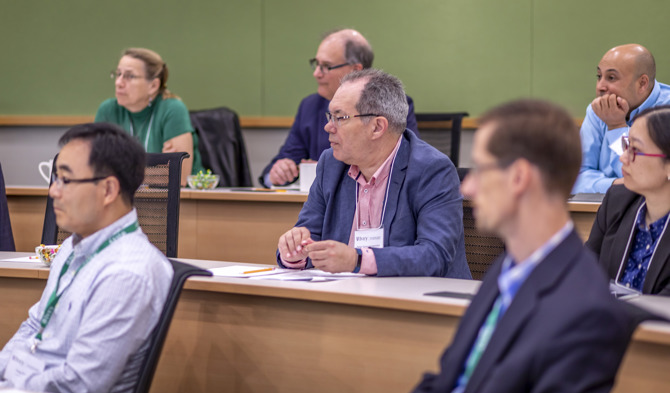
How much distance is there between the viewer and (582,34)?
5109 mm

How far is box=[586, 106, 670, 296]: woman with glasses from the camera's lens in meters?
2.08

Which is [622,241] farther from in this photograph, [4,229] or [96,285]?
[4,229]

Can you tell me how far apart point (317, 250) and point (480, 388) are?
3.23 feet

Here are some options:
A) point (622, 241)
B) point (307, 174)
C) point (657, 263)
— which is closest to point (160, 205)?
point (307, 174)

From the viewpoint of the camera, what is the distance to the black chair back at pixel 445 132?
4719mm

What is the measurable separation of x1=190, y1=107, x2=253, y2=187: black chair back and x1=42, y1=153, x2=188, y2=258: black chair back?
1989 mm

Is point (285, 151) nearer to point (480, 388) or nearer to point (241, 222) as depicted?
point (241, 222)

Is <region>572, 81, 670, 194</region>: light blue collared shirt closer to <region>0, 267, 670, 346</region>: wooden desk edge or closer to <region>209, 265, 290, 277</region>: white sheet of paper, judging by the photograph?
<region>209, 265, 290, 277</region>: white sheet of paper

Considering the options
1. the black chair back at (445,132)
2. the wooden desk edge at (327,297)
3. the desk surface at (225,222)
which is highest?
the black chair back at (445,132)

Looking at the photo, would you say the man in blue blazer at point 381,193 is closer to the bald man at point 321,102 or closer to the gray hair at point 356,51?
the bald man at point 321,102

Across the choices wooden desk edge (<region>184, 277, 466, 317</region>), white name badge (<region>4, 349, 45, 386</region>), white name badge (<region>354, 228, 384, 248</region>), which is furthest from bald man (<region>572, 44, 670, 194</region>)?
white name badge (<region>4, 349, 45, 386</region>)

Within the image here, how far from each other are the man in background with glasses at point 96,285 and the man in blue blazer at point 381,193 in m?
0.62

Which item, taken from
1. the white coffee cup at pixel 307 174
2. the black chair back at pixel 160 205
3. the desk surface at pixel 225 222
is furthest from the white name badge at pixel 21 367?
the white coffee cup at pixel 307 174

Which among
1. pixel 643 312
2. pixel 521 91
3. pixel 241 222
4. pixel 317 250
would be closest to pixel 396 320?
pixel 317 250
